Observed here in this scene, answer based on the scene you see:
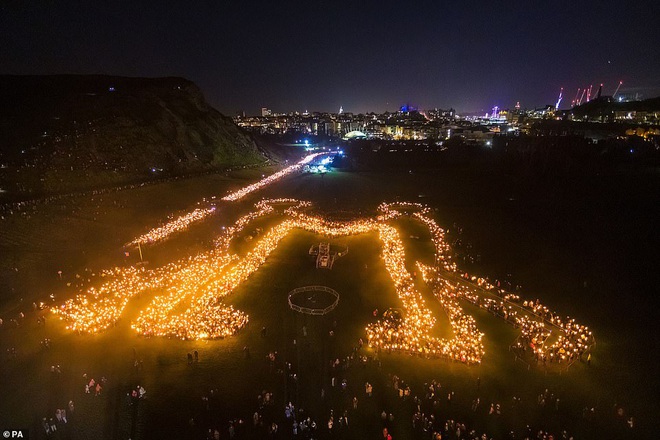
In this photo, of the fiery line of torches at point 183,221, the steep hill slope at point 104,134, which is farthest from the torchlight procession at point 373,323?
the steep hill slope at point 104,134

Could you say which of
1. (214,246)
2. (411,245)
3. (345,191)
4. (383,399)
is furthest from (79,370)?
(345,191)

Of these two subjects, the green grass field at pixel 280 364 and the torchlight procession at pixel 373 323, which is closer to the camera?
the green grass field at pixel 280 364

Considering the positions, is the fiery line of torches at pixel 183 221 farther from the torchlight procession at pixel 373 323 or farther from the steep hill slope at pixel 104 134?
the steep hill slope at pixel 104 134

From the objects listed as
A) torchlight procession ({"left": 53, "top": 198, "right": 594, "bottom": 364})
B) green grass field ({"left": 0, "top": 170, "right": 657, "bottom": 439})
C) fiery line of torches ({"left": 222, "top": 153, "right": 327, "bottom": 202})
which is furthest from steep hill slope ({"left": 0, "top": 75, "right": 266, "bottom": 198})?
torchlight procession ({"left": 53, "top": 198, "right": 594, "bottom": 364})

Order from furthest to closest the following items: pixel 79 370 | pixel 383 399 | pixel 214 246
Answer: pixel 214 246 → pixel 79 370 → pixel 383 399

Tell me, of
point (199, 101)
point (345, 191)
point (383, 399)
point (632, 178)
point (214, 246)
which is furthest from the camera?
point (199, 101)

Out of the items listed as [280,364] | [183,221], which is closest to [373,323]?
[280,364]

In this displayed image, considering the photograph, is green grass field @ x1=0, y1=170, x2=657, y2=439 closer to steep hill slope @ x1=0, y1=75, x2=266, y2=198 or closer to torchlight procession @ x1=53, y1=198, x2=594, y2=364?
torchlight procession @ x1=53, y1=198, x2=594, y2=364

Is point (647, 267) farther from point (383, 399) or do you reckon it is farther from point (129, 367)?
point (129, 367)
